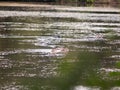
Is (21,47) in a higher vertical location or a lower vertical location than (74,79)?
lower

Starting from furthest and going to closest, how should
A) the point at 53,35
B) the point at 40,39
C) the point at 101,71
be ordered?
the point at 53,35 < the point at 40,39 < the point at 101,71

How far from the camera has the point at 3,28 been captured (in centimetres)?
2383

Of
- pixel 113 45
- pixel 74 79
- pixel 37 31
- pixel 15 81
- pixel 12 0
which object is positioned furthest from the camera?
pixel 12 0

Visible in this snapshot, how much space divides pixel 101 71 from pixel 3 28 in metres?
12.8

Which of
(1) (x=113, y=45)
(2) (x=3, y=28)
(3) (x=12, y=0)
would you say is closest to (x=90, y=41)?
(1) (x=113, y=45)

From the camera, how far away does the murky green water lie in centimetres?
515

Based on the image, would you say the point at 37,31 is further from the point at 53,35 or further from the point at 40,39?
the point at 40,39

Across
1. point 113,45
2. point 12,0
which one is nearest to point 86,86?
point 113,45

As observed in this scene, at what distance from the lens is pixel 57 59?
533 inches

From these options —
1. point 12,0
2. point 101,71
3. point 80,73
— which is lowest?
point 12,0

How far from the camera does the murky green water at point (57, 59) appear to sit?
5.15 metres

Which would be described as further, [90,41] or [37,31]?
[37,31]

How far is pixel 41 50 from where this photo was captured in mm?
16031

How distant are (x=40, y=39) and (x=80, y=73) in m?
15.1
